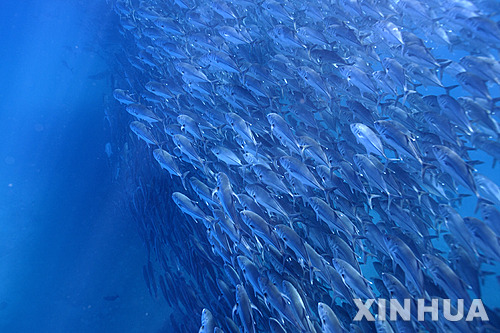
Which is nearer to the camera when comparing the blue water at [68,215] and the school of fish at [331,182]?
the school of fish at [331,182]

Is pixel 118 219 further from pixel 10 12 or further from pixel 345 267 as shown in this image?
pixel 10 12

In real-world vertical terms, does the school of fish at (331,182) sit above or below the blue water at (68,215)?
above

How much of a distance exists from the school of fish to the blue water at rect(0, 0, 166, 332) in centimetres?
242

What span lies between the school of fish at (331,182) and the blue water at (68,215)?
2.42m

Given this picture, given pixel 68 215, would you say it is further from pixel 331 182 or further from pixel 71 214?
pixel 331 182

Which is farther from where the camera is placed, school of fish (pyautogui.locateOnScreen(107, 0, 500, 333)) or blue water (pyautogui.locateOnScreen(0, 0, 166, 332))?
blue water (pyautogui.locateOnScreen(0, 0, 166, 332))

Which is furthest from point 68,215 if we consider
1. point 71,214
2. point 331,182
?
point 331,182

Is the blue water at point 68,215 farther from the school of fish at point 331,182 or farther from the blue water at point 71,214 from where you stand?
the school of fish at point 331,182

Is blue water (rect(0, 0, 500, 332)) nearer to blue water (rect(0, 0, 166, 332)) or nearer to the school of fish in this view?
blue water (rect(0, 0, 166, 332))

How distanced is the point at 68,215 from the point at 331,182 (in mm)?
8642

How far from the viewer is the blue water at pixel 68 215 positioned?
7.01 metres

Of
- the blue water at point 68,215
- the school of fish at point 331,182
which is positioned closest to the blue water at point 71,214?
the blue water at point 68,215

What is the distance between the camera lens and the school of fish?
315 centimetres

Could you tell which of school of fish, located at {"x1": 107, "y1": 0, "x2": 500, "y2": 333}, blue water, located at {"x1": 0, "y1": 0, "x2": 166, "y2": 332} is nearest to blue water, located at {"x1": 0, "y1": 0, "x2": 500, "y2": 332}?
blue water, located at {"x1": 0, "y1": 0, "x2": 166, "y2": 332}
